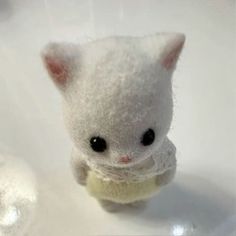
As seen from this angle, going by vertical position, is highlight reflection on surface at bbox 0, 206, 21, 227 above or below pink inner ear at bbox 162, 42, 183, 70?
below

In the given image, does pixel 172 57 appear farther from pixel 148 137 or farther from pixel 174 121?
pixel 174 121

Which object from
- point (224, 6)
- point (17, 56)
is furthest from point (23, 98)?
point (224, 6)

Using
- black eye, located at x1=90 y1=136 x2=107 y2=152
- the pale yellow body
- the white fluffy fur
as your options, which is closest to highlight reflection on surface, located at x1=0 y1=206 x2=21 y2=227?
the white fluffy fur

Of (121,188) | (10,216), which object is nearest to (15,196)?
(10,216)

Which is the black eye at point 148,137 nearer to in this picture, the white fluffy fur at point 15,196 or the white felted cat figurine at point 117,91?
the white felted cat figurine at point 117,91

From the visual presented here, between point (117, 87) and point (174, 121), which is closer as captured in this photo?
point (117, 87)

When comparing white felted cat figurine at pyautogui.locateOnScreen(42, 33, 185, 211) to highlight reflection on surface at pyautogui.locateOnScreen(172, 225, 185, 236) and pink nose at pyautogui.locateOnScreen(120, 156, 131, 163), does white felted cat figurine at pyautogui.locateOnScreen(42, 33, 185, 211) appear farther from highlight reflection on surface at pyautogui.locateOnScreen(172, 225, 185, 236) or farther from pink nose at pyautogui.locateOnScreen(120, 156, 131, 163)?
highlight reflection on surface at pyautogui.locateOnScreen(172, 225, 185, 236)

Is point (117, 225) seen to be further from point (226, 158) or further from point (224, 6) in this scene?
point (224, 6)
